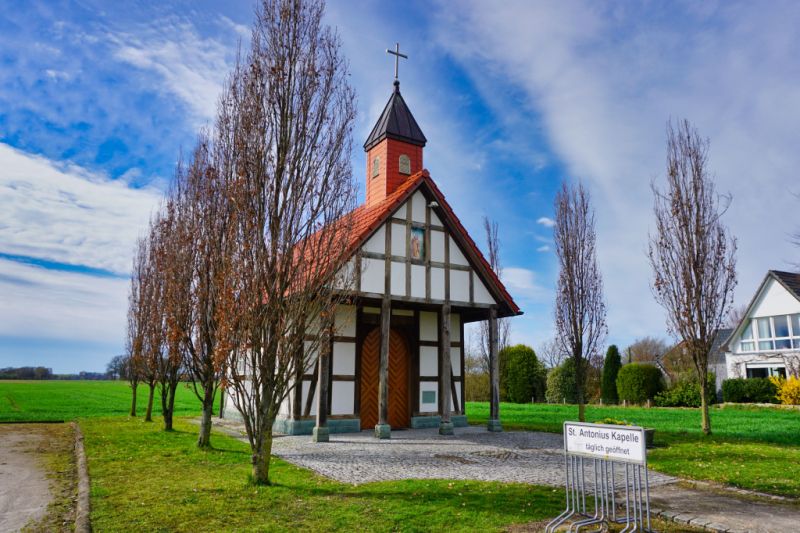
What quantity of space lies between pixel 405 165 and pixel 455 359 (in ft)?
20.0

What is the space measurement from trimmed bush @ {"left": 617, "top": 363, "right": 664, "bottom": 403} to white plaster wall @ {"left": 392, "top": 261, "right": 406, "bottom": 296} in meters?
20.3

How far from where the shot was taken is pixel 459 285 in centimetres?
1430

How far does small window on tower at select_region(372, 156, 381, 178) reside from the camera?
52.4 feet

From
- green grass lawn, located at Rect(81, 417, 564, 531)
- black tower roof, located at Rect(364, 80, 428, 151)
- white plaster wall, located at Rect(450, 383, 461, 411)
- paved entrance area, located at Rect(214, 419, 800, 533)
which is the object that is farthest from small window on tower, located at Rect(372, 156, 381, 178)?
green grass lawn, located at Rect(81, 417, 564, 531)

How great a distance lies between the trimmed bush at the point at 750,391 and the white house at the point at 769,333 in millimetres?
2293

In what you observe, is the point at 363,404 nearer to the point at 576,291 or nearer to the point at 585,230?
the point at 576,291

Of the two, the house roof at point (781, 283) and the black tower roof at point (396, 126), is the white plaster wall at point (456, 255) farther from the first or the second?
the house roof at point (781, 283)

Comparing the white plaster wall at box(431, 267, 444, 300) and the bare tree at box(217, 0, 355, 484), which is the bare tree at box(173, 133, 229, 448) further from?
the white plaster wall at box(431, 267, 444, 300)

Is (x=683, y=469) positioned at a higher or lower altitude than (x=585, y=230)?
lower

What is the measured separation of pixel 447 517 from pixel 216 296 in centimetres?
498

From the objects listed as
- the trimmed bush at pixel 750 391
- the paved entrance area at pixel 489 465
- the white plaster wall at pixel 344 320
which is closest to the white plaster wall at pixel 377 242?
the white plaster wall at pixel 344 320

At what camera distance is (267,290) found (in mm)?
7074

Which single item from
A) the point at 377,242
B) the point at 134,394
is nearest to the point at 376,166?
the point at 377,242

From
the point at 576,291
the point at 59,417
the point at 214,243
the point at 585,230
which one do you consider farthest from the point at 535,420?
the point at 59,417
